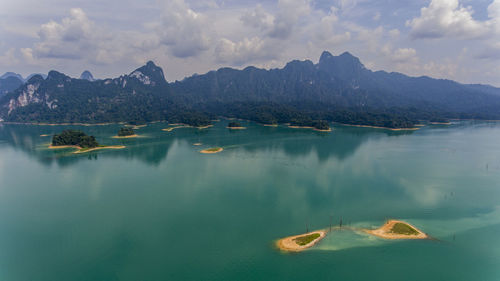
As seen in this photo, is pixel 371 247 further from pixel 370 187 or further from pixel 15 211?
pixel 15 211

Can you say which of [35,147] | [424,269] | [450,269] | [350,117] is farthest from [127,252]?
[350,117]

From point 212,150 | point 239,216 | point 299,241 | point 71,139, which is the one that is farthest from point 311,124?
point 299,241

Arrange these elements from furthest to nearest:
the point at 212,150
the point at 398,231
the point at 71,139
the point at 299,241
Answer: the point at 71,139 → the point at 212,150 → the point at 398,231 → the point at 299,241

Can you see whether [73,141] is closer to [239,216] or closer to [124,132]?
[124,132]

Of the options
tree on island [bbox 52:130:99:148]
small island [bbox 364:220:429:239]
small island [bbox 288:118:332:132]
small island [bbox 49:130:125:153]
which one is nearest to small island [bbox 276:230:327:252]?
small island [bbox 364:220:429:239]

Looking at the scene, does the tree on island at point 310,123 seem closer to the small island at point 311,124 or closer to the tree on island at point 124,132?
the small island at point 311,124
